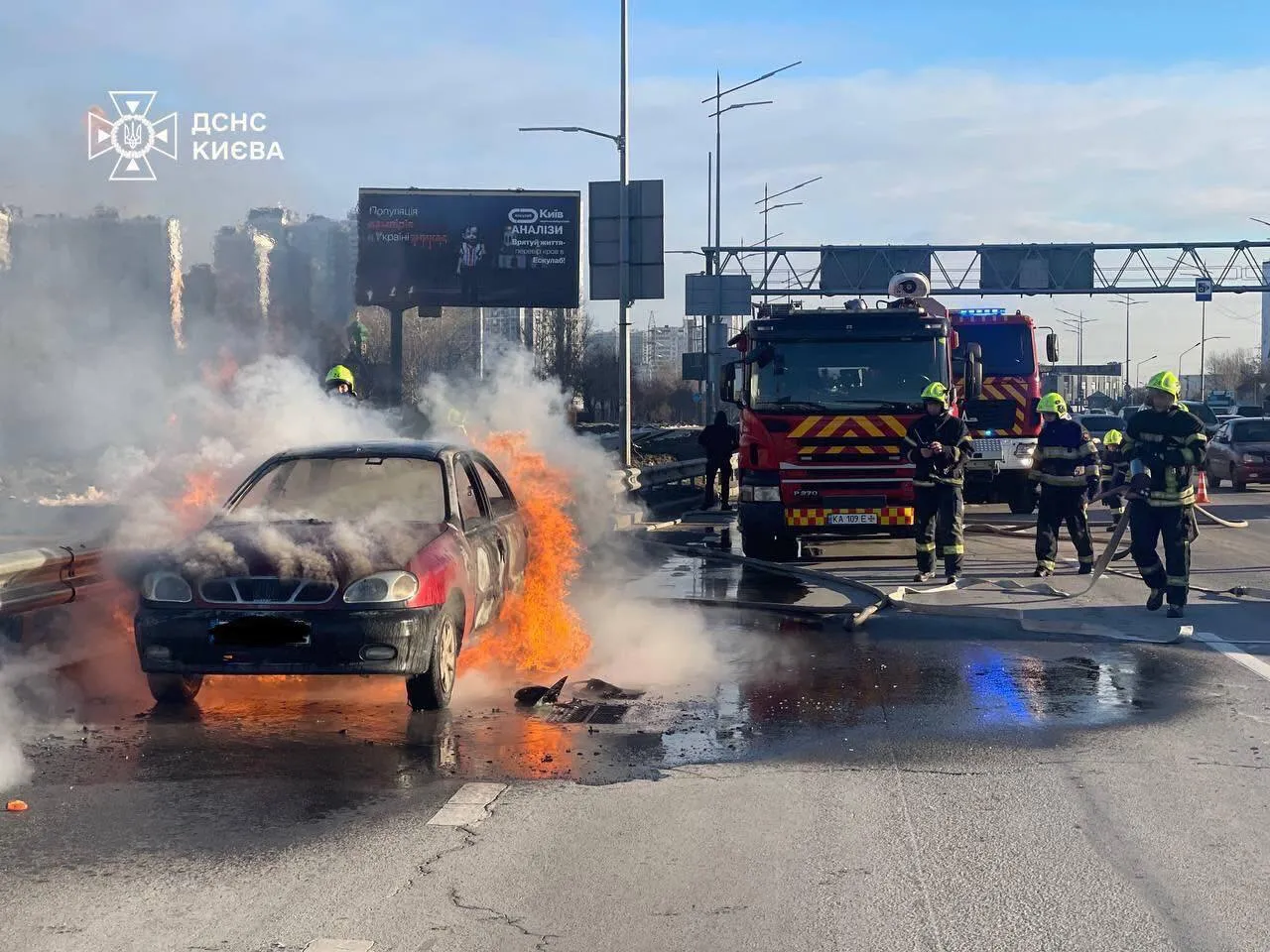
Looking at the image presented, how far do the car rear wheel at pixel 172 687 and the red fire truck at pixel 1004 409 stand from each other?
47.9 feet

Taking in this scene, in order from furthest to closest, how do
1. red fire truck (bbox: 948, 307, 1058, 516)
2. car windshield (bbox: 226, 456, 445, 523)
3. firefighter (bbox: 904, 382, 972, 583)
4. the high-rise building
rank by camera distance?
red fire truck (bbox: 948, 307, 1058, 516) → the high-rise building → firefighter (bbox: 904, 382, 972, 583) → car windshield (bbox: 226, 456, 445, 523)

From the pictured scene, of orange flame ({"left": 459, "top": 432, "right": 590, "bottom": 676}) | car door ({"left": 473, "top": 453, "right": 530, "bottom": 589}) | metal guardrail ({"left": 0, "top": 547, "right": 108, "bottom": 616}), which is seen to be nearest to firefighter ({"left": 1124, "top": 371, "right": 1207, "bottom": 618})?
orange flame ({"left": 459, "top": 432, "right": 590, "bottom": 676})

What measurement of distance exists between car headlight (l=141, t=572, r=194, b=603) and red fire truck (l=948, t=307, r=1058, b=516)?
14.9 m

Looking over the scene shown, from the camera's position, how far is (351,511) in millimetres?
8555

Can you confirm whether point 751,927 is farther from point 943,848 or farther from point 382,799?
point 382,799

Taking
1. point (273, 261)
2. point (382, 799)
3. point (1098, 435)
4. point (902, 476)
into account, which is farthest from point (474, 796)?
point (1098, 435)

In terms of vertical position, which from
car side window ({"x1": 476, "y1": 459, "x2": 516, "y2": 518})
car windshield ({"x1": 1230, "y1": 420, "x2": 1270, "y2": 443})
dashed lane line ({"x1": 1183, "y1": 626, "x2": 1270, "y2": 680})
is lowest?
dashed lane line ({"x1": 1183, "y1": 626, "x2": 1270, "y2": 680})

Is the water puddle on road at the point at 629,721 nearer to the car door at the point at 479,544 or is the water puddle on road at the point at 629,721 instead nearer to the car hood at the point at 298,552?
the car door at the point at 479,544

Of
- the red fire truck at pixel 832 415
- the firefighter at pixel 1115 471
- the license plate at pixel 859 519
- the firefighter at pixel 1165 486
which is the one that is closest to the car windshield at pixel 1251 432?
the firefighter at pixel 1115 471

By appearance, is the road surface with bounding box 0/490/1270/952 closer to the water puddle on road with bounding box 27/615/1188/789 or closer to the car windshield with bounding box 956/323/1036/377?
the water puddle on road with bounding box 27/615/1188/789

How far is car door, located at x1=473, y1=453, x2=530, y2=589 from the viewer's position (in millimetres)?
9234

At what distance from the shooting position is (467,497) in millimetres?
8906

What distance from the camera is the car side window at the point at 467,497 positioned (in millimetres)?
8656

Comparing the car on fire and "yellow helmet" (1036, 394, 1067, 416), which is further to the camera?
"yellow helmet" (1036, 394, 1067, 416)
